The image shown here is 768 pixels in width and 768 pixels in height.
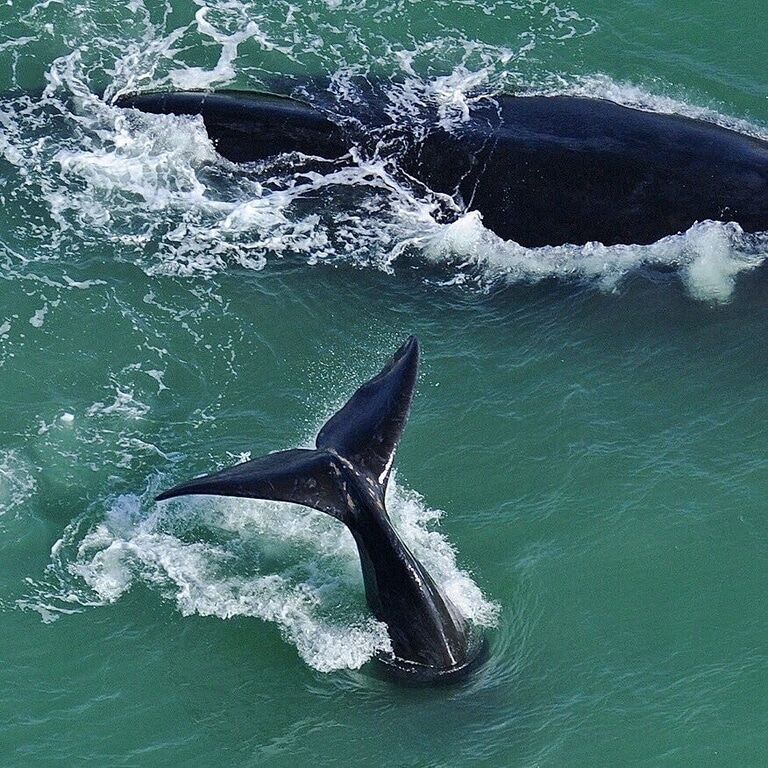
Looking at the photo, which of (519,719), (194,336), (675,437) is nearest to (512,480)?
(675,437)

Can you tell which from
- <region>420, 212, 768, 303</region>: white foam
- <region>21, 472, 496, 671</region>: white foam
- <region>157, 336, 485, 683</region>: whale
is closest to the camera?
<region>157, 336, 485, 683</region>: whale

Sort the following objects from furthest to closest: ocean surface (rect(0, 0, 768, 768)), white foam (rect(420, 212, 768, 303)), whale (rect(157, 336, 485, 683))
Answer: white foam (rect(420, 212, 768, 303)), ocean surface (rect(0, 0, 768, 768)), whale (rect(157, 336, 485, 683))

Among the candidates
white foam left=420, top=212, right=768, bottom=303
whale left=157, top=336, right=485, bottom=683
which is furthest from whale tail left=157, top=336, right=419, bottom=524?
white foam left=420, top=212, right=768, bottom=303

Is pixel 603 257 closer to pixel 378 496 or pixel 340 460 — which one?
pixel 378 496

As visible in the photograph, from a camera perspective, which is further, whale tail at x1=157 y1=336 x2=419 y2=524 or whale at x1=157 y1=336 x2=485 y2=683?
whale at x1=157 y1=336 x2=485 y2=683

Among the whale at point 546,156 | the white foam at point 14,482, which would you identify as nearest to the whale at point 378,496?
the white foam at point 14,482

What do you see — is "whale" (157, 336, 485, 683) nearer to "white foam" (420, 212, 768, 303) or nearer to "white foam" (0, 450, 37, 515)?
"white foam" (0, 450, 37, 515)

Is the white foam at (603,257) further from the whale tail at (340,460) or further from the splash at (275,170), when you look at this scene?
the whale tail at (340,460)

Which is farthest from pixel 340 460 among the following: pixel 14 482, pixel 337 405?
pixel 14 482
